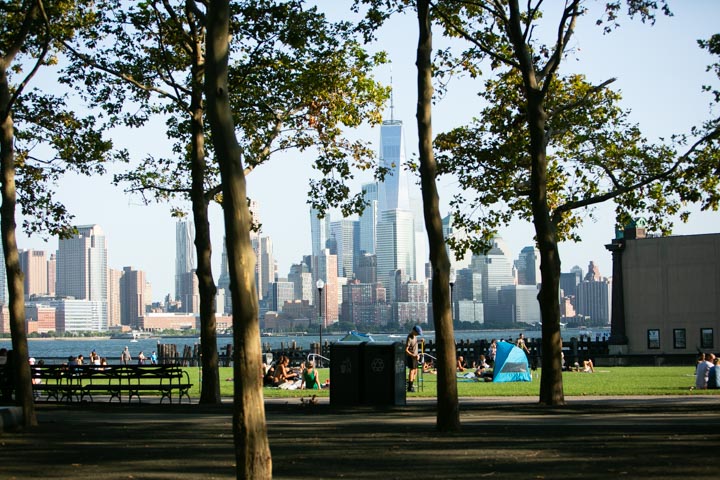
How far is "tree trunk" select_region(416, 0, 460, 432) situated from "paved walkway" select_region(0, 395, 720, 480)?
1.85 ft

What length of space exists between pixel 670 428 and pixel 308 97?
45.4 feet

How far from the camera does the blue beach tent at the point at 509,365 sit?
35750 millimetres

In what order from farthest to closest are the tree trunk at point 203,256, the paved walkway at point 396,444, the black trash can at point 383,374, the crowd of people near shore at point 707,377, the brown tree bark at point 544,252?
the crowd of people near shore at point 707,377, the tree trunk at point 203,256, the black trash can at point 383,374, the brown tree bark at point 544,252, the paved walkway at point 396,444

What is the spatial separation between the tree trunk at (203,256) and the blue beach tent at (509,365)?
1326cm

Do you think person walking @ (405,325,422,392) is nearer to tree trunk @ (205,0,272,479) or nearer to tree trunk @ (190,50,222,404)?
tree trunk @ (190,50,222,404)

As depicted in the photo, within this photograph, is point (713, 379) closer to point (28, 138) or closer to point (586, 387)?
point (586, 387)

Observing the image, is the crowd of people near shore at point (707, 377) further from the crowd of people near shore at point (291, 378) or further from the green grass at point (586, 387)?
the crowd of people near shore at point (291, 378)

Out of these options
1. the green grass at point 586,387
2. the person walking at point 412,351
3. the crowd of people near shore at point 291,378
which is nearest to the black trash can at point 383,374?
the green grass at point 586,387

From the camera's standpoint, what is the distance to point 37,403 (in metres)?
26.6

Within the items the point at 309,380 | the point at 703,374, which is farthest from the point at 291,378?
the point at 703,374

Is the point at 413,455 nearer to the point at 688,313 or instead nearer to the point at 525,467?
the point at 525,467

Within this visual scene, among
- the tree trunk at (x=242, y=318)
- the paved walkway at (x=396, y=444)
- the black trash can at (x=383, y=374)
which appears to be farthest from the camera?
the black trash can at (x=383, y=374)

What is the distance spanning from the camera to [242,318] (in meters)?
10.2

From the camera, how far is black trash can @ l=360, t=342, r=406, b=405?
23.0m
